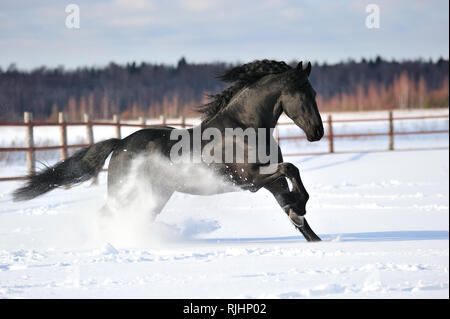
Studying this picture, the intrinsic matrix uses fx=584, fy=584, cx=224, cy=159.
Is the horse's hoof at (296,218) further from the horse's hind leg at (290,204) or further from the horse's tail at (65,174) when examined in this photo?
the horse's tail at (65,174)

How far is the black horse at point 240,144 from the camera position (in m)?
4.84

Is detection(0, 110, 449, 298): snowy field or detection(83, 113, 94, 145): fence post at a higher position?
detection(83, 113, 94, 145): fence post

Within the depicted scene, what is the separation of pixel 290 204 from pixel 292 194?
0.09 metres

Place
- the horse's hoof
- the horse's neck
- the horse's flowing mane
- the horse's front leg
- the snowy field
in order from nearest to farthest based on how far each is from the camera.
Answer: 1. the snowy field
2. the horse's front leg
3. the horse's hoof
4. the horse's neck
5. the horse's flowing mane

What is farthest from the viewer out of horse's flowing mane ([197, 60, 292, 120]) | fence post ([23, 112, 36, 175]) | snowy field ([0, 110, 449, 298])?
fence post ([23, 112, 36, 175])

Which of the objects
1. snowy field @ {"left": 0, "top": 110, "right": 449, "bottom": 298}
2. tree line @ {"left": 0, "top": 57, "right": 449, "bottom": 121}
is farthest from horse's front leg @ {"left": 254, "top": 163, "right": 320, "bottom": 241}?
tree line @ {"left": 0, "top": 57, "right": 449, "bottom": 121}

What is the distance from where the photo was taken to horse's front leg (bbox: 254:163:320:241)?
184 inches

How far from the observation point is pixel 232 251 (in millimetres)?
4512

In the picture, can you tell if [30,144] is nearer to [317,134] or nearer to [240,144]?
[240,144]

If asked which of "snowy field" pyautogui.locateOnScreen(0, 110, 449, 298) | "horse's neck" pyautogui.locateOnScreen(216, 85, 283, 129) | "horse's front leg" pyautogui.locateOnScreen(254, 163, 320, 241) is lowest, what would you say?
"snowy field" pyautogui.locateOnScreen(0, 110, 449, 298)

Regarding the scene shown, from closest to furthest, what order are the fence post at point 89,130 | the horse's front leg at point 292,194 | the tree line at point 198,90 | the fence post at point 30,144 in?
the horse's front leg at point 292,194 → the fence post at point 30,144 → the fence post at point 89,130 → the tree line at point 198,90

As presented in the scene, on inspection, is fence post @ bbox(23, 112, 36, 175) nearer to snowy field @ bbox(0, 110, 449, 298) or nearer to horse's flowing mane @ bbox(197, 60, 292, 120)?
snowy field @ bbox(0, 110, 449, 298)

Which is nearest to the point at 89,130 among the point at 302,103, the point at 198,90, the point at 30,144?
the point at 30,144

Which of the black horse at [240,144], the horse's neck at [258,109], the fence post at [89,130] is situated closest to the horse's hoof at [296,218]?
the black horse at [240,144]
